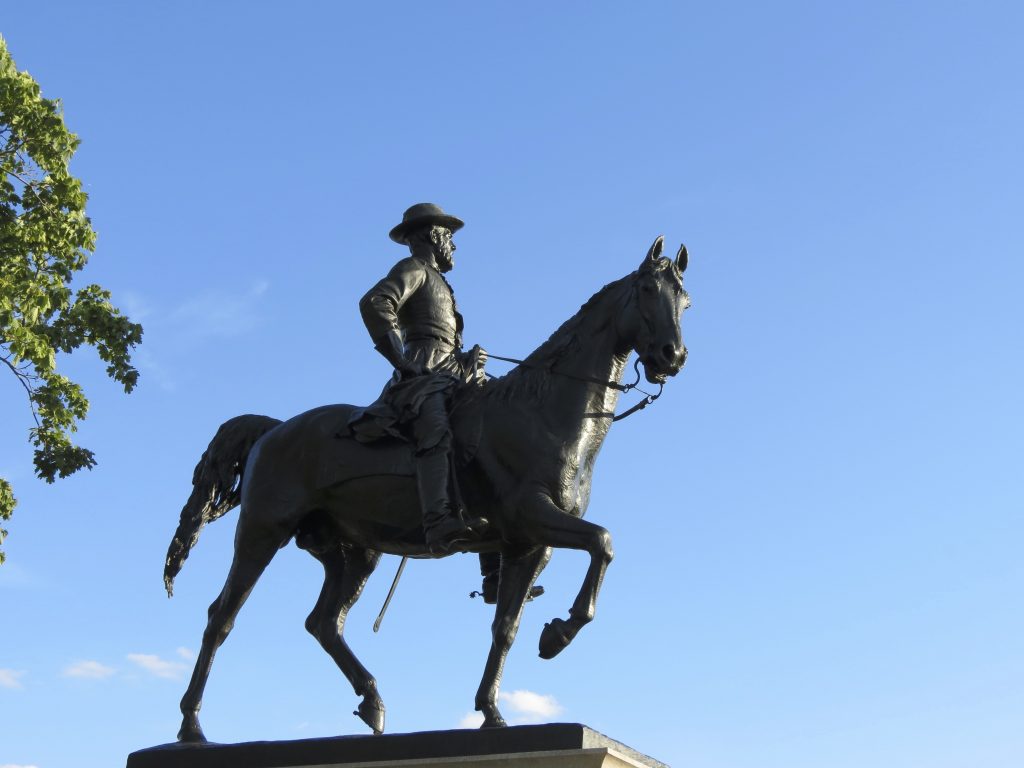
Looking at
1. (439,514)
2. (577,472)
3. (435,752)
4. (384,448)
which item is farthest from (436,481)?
(435,752)

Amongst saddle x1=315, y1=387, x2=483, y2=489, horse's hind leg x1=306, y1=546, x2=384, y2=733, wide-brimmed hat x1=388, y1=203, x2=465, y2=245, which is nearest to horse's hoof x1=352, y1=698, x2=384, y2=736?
horse's hind leg x1=306, y1=546, x2=384, y2=733

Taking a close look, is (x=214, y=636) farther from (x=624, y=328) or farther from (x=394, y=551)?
(x=624, y=328)

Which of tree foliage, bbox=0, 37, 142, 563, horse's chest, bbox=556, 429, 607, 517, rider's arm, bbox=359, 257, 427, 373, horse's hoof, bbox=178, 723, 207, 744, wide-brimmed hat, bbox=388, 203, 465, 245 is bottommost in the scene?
horse's hoof, bbox=178, 723, 207, 744

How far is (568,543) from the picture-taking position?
9.44 metres

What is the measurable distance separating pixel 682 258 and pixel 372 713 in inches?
152

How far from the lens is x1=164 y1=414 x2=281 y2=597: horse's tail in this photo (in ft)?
36.8

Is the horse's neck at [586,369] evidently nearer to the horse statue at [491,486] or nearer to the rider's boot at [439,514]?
the horse statue at [491,486]

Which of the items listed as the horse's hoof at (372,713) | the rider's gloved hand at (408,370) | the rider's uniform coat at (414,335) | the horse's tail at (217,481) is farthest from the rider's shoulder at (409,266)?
the horse's hoof at (372,713)

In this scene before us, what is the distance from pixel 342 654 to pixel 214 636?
0.92 metres

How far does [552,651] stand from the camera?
9.11 m

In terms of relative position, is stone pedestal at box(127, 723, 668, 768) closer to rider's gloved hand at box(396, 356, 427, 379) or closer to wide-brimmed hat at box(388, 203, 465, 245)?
rider's gloved hand at box(396, 356, 427, 379)

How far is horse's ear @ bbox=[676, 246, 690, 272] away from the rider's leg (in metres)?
1.91

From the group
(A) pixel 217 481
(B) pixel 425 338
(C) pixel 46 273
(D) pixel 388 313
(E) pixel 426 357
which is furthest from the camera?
(C) pixel 46 273

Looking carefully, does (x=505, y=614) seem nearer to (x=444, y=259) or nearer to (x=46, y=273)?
(x=444, y=259)
